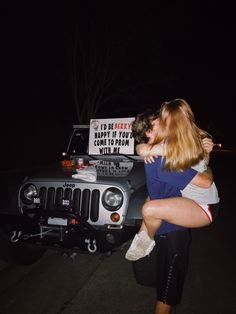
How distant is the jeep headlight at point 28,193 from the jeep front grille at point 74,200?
16 cm

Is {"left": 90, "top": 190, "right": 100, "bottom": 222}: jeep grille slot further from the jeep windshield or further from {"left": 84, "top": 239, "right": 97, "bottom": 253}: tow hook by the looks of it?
the jeep windshield

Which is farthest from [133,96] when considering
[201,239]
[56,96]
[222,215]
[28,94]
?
[201,239]

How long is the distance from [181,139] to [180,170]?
0.71 feet

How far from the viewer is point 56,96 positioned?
18188 millimetres

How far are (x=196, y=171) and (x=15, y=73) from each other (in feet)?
49.1

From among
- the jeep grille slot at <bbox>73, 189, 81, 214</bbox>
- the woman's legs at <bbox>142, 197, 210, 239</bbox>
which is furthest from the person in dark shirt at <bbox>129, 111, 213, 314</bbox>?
the jeep grille slot at <bbox>73, 189, 81, 214</bbox>

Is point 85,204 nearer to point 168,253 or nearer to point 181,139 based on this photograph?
point 168,253

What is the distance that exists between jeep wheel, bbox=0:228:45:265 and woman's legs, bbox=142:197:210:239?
184 centimetres

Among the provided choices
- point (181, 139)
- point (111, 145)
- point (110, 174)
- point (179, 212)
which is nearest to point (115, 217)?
point (110, 174)

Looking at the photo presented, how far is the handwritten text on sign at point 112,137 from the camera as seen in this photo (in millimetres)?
4316

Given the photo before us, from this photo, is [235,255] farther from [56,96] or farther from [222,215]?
[56,96]

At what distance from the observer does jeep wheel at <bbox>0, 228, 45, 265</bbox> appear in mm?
3463

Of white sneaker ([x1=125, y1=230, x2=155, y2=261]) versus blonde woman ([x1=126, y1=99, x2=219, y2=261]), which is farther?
white sneaker ([x1=125, y1=230, x2=155, y2=261])

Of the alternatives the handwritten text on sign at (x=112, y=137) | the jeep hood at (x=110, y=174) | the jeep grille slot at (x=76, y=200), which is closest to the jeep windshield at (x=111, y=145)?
the handwritten text on sign at (x=112, y=137)
